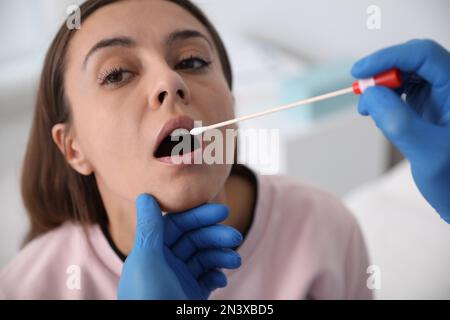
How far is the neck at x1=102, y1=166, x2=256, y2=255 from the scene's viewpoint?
907 mm

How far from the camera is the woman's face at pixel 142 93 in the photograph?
721 mm

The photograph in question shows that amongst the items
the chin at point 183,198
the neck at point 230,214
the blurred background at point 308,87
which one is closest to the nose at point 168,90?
the chin at point 183,198

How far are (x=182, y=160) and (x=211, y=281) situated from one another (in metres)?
0.25

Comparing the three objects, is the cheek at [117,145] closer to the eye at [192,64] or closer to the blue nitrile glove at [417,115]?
the eye at [192,64]

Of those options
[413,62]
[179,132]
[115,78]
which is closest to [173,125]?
[179,132]

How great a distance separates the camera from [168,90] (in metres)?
0.70

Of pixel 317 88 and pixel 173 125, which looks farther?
pixel 317 88

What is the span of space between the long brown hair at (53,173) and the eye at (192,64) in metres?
0.09

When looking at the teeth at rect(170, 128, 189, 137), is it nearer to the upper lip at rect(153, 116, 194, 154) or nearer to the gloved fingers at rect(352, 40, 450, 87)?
the upper lip at rect(153, 116, 194, 154)

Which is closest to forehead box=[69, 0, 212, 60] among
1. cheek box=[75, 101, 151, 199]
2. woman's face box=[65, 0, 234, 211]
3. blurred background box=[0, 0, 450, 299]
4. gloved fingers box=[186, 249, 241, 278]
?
woman's face box=[65, 0, 234, 211]

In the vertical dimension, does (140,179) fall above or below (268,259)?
above

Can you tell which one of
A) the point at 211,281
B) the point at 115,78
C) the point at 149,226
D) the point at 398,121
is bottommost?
the point at 211,281

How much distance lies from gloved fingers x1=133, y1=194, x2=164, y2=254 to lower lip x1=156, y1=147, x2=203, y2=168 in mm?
64

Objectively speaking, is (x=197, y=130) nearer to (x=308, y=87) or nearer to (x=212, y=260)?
(x=212, y=260)
